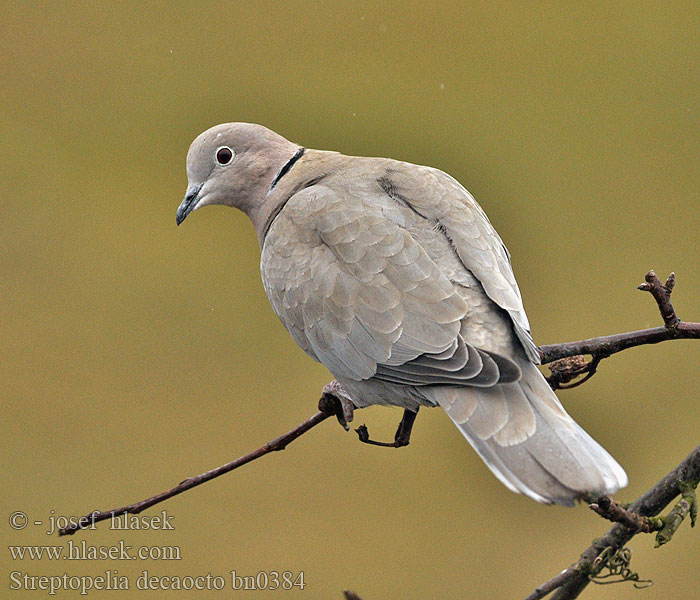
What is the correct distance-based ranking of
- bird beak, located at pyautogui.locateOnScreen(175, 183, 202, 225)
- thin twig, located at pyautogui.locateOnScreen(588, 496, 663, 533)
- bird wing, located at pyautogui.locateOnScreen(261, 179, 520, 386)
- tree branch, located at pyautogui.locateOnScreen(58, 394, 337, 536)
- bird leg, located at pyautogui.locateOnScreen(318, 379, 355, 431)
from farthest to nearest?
1. bird beak, located at pyautogui.locateOnScreen(175, 183, 202, 225)
2. bird leg, located at pyautogui.locateOnScreen(318, 379, 355, 431)
3. bird wing, located at pyautogui.locateOnScreen(261, 179, 520, 386)
4. tree branch, located at pyautogui.locateOnScreen(58, 394, 337, 536)
5. thin twig, located at pyautogui.locateOnScreen(588, 496, 663, 533)

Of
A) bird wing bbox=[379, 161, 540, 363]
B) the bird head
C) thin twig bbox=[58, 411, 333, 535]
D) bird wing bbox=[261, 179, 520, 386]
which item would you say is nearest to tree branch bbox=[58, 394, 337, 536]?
thin twig bbox=[58, 411, 333, 535]

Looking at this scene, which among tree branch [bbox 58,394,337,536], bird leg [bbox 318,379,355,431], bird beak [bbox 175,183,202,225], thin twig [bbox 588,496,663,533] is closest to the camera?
thin twig [bbox 588,496,663,533]

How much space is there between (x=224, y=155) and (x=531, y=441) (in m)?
0.85

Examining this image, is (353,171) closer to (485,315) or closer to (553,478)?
(485,315)

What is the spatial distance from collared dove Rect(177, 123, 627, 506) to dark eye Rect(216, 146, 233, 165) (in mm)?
137

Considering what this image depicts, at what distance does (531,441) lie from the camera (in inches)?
38.2

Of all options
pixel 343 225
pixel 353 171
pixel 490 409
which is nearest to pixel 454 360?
pixel 490 409

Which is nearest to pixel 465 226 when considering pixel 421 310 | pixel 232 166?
pixel 421 310

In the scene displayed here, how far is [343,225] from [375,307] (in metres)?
0.15

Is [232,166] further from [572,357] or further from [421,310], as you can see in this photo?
[572,357]

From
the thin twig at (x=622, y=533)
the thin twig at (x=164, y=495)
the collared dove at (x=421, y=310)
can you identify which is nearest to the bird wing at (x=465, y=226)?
the collared dove at (x=421, y=310)

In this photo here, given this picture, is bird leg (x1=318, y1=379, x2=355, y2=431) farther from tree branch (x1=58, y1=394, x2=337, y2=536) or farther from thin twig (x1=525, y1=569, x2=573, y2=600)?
thin twig (x1=525, y1=569, x2=573, y2=600)

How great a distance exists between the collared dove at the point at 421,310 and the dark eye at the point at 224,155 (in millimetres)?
137

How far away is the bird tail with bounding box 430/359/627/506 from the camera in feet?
2.95
